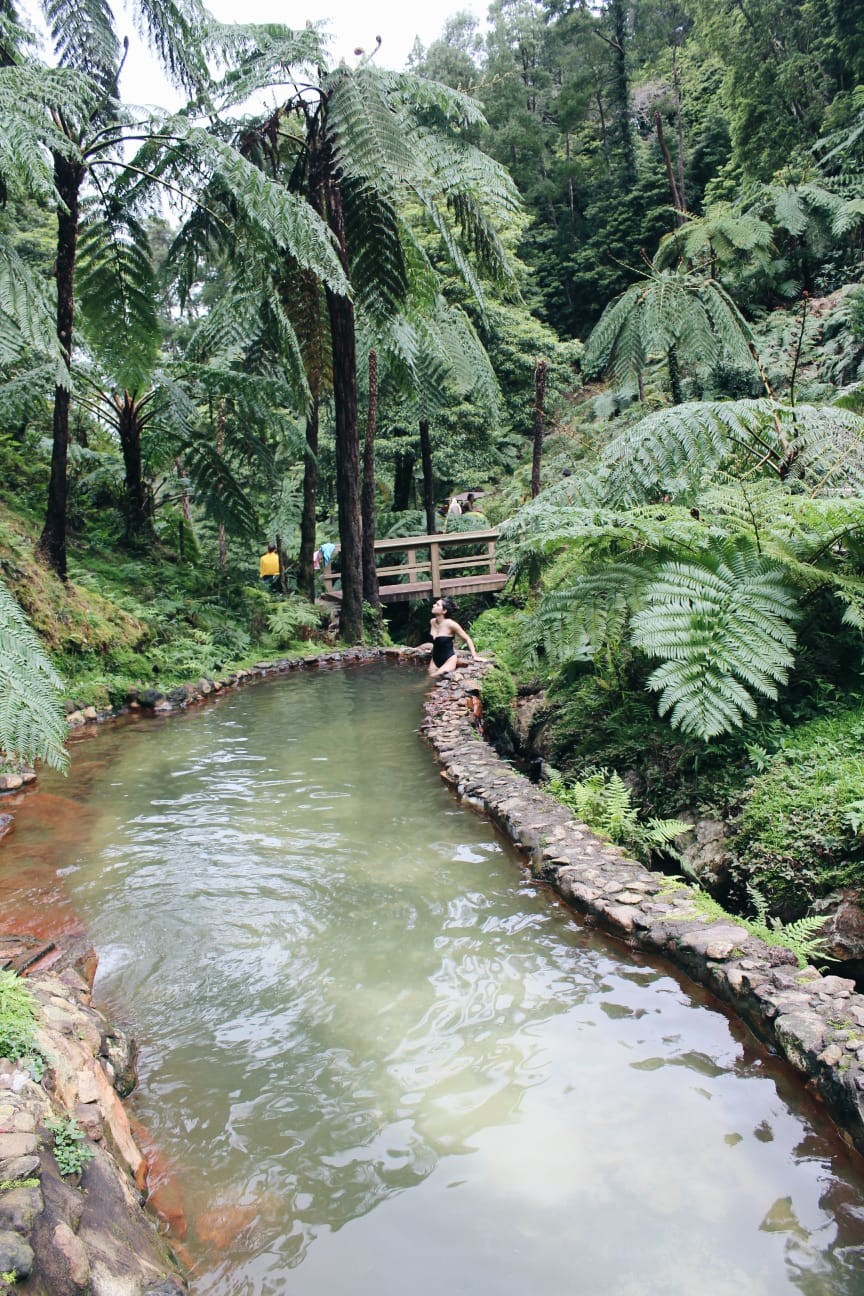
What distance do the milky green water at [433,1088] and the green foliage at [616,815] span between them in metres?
0.47

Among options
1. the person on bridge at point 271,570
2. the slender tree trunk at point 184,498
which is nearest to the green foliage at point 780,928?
the slender tree trunk at point 184,498

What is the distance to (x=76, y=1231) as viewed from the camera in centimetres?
152

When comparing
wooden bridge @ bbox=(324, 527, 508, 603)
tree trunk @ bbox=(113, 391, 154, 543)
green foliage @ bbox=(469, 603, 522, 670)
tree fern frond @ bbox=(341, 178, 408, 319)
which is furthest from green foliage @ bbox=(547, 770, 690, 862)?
wooden bridge @ bbox=(324, 527, 508, 603)

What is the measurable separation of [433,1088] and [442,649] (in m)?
6.26

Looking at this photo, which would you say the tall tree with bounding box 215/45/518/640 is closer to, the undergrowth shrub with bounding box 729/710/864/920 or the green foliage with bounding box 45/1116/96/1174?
the undergrowth shrub with bounding box 729/710/864/920

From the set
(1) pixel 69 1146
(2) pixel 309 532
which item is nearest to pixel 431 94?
(2) pixel 309 532

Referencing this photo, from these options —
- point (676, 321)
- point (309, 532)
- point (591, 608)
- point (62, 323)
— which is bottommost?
point (591, 608)

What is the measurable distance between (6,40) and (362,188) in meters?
3.17

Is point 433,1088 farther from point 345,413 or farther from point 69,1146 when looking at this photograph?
point 345,413

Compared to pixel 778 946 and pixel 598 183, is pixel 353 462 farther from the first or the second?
pixel 598 183

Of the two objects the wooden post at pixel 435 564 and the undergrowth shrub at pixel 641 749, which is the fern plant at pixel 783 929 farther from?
the wooden post at pixel 435 564

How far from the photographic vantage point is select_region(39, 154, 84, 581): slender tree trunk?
23.4 ft

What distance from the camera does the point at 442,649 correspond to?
8.48 metres

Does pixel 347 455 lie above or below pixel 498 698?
above
